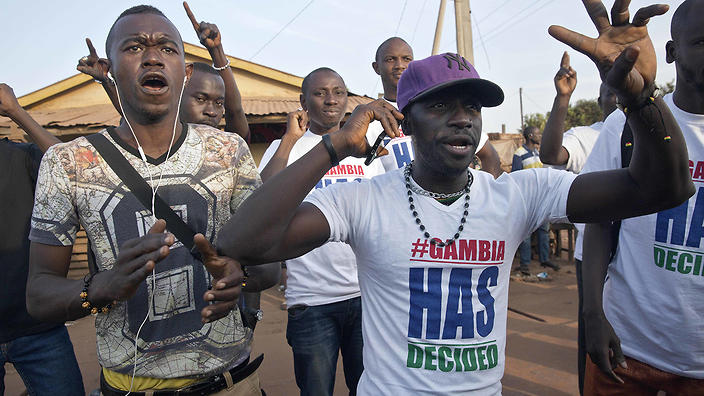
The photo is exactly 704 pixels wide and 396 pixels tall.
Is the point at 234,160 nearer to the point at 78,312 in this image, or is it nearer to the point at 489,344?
the point at 78,312

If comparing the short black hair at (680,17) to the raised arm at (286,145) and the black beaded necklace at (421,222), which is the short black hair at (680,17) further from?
the raised arm at (286,145)

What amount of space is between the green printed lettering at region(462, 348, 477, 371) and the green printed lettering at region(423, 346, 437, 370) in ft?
0.35

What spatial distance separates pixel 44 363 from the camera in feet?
8.07

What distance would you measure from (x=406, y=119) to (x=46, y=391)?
2255 millimetres

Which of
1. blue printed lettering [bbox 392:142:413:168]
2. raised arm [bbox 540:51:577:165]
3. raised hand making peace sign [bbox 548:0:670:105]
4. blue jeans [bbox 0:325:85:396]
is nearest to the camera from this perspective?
raised hand making peace sign [bbox 548:0:670:105]

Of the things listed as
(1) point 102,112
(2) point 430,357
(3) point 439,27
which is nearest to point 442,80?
(2) point 430,357

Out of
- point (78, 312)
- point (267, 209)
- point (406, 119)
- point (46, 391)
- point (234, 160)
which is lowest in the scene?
point (46, 391)

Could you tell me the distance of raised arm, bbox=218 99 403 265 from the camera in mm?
1553

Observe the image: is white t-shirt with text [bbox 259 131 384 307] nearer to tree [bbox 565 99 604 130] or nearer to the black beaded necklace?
the black beaded necklace

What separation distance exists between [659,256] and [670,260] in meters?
0.04

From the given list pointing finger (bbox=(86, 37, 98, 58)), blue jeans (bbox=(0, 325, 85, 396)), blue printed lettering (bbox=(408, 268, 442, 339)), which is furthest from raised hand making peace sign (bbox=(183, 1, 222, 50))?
blue printed lettering (bbox=(408, 268, 442, 339))

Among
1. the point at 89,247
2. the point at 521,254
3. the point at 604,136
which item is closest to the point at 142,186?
the point at 89,247

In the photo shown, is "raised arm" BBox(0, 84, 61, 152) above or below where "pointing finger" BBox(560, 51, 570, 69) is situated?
below

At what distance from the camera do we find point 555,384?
4340 millimetres
